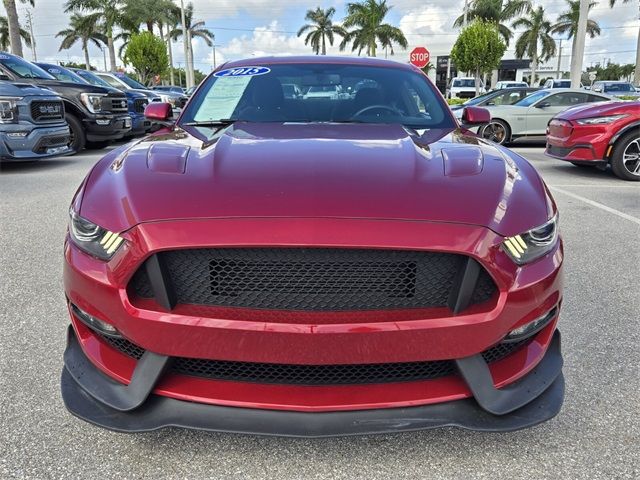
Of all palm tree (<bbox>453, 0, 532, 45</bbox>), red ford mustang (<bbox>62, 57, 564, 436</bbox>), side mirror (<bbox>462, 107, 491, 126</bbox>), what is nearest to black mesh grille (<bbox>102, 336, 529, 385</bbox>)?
red ford mustang (<bbox>62, 57, 564, 436</bbox>)

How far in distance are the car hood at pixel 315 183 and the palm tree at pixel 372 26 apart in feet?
127

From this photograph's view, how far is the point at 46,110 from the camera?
7836 mm

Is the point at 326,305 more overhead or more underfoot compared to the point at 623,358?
more overhead

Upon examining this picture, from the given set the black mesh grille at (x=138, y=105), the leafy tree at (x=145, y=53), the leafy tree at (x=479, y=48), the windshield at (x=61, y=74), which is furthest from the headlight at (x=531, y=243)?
the leafy tree at (x=145, y=53)

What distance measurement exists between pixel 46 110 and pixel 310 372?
7.71 m

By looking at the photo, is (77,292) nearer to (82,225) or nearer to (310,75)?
(82,225)

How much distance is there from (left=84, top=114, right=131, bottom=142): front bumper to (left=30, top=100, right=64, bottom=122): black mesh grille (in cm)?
147

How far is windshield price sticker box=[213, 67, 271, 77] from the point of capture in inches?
128

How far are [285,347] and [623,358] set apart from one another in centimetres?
190

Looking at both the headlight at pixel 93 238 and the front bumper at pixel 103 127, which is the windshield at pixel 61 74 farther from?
the headlight at pixel 93 238

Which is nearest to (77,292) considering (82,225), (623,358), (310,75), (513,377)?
(82,225)

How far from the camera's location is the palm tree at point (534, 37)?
1793 inches

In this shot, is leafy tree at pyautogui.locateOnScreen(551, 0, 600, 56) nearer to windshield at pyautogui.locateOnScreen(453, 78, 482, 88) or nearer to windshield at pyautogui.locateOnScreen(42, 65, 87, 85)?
windshield at pyautogui.locateOnScreen(453, 78, 482, 88)

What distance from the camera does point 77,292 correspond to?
1773 mm
